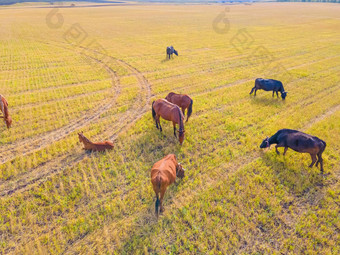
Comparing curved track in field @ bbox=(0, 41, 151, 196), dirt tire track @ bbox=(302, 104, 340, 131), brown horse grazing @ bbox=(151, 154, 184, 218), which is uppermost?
brown horse grazing @ bbox=(151, 154, 184, 218)

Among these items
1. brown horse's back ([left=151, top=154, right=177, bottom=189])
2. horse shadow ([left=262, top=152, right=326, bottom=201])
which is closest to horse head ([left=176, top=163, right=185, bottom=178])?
brown horse's back ([left=151, top=154, right=177, bottom=189])

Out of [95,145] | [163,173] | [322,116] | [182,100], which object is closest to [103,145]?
[95,145]

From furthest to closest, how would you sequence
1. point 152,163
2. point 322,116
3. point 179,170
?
point 322,116 → point 152,163 → point 179,170

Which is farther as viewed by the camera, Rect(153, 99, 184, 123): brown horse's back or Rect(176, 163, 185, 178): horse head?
Rect(153, 99, 184, 123): brown horse's back

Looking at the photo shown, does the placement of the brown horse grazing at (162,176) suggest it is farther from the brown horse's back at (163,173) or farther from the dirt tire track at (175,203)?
the dirt tire track at (175,203)

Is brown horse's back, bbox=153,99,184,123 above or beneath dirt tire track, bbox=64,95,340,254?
above

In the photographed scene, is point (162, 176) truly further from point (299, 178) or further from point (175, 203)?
point (299, 178)

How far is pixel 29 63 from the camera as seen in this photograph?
20.6 meters

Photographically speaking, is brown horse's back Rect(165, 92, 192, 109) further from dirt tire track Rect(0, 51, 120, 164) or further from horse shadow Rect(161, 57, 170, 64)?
horse shadow Rect(161, 57, 170, 64)

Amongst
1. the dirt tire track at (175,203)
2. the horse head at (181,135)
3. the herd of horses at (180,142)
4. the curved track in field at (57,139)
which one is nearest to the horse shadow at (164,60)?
the curved track in field at (57,139)

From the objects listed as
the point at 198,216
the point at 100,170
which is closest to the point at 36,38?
the point at 100,170

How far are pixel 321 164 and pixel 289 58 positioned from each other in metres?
19.3

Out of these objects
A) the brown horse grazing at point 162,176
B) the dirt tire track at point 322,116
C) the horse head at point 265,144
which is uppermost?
the brown horse grazing at point 162,176

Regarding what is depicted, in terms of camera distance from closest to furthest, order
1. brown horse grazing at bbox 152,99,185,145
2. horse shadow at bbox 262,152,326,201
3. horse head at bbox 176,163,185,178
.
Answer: horse shadow at bbox 262,152,326,201
horse head at bbox 176,163,185,178
brown horse grazing at bbox 152,99,185,145
